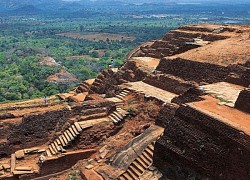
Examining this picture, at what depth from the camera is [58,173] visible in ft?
51.4

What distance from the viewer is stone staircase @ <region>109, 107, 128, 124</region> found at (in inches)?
664

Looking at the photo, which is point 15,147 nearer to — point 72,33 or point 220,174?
point 220,174

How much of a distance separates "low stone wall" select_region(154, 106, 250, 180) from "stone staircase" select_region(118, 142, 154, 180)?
0.63 metres

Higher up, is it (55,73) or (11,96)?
(11,96)

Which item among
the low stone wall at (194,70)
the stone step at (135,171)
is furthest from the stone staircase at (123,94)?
the stone step at (135,171)

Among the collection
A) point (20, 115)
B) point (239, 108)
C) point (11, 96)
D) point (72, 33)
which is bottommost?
point (72, 33)

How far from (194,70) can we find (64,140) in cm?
674

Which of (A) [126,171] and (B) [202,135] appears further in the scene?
(A) [126,171]

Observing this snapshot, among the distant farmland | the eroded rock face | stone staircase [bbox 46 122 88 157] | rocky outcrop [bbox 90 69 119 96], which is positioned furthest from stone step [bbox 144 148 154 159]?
the distant farmland

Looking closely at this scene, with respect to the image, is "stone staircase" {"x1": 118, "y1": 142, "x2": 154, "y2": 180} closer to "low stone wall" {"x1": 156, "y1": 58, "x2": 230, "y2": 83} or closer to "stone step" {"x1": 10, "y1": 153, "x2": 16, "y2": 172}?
"stone step" {"x1": 10, "y1": 153, "x2": 16, "y2": 172}

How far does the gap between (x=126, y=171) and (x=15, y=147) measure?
5.78 meters

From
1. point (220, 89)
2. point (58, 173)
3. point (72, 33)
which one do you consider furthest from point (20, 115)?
point (72, 33)

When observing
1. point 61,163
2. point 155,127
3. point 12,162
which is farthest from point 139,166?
point 12,162

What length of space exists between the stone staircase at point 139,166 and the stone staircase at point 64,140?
3.64 metres
